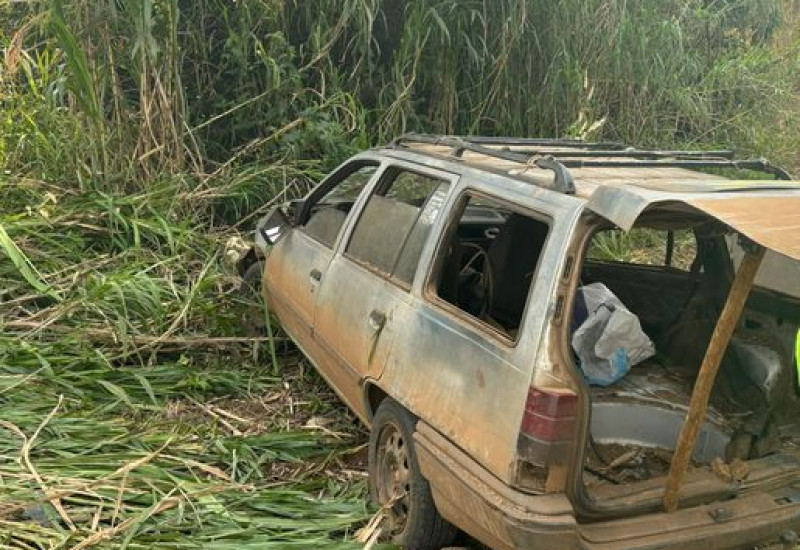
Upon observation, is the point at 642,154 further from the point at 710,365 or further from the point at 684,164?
the point at 710,365

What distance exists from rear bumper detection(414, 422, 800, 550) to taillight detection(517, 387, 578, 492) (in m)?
0.07

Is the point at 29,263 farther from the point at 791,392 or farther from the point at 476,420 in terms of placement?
the point at 791,392

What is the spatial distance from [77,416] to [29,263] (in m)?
1.63

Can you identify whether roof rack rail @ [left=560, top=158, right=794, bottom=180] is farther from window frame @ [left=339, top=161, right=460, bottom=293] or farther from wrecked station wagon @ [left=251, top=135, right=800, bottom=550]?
window frame @ [left=339, top=161, right=460, bottom=293]

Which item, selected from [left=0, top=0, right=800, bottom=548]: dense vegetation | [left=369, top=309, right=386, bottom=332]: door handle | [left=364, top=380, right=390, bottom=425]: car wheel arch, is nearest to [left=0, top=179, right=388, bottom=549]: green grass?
[left=0, top=0, right=800, bottom=548]: dense vegetation

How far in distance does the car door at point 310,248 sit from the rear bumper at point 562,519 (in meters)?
1.46

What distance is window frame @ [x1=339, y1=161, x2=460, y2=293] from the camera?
2.99 meters

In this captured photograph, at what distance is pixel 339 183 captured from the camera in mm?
4152

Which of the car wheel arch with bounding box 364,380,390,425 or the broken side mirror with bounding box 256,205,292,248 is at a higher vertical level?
the broken side mirror with bounding box 256,205,292,248

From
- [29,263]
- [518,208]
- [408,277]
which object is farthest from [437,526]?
[29,263]

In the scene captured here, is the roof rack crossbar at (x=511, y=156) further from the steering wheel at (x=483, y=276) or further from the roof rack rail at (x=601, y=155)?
the steering wheel at (x=483, y=276)

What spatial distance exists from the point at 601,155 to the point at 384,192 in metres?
1.02

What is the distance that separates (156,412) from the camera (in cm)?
393

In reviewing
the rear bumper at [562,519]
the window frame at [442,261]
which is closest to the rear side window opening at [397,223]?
the window frame at [442,261]
